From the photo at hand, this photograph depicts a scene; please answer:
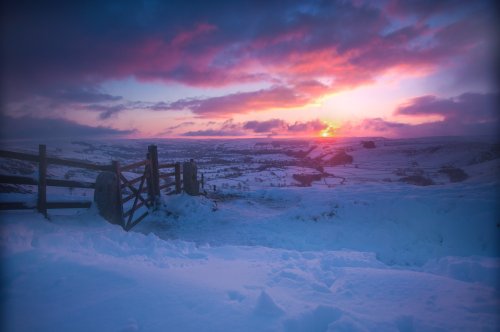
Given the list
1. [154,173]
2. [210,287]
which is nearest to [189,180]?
[154,173]

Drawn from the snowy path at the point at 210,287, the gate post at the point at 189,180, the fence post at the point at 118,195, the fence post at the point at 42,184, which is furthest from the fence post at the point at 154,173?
the fence post at the point at 42,184

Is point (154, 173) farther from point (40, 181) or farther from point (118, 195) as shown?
point (40, 181)

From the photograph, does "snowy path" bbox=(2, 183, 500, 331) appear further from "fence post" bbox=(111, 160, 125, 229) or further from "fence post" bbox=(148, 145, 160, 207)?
"fence post" bbox=(148, 145, 160, 207)

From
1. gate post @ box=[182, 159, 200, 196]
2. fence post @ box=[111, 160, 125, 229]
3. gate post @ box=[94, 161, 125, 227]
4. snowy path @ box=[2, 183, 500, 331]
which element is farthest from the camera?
gate post @ box=[182, 159, 200, 196]

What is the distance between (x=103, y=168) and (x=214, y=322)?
622cm

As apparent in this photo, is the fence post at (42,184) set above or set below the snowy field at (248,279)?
above

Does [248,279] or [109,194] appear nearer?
[248,279]

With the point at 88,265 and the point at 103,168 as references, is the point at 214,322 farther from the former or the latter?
the point at 103,168

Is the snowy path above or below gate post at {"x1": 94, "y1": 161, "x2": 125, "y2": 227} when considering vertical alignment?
below

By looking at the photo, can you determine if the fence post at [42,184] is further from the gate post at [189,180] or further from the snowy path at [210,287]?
the gate post at [189,180]

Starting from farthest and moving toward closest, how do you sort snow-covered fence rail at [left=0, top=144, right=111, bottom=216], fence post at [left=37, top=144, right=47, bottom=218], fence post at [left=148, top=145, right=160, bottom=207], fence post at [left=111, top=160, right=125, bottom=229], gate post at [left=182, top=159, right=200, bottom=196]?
gate post at [left=182, top=159, right=200, bottom=196]
fence post at [left=148, top=145, right=160, bottom=207]
fence post at [left=111, top=160, right=125, bottom=229]
fence post at [left=37, top=144, right=47, bottom=218]
snow-covered fence rail at [left=0, top=144, right=111, bottom=216]

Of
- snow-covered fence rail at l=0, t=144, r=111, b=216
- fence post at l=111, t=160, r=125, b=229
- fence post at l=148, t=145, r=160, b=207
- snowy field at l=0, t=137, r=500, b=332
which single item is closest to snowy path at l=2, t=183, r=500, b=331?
snowy field at l=0, t=137, r=500, b=332

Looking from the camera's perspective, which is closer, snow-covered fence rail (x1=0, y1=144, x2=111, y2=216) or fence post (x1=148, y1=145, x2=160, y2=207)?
snow-covered fence rail (x1=0, y1=144, x2=111, y2=216)

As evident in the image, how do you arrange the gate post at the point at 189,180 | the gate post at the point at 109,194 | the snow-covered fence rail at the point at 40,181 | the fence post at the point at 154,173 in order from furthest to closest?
the gate post at the point at 189,180
the fence post at the point at 154,173
the gate post at the point at 109,194
the snow-covered fence rail at the point at 40,181
